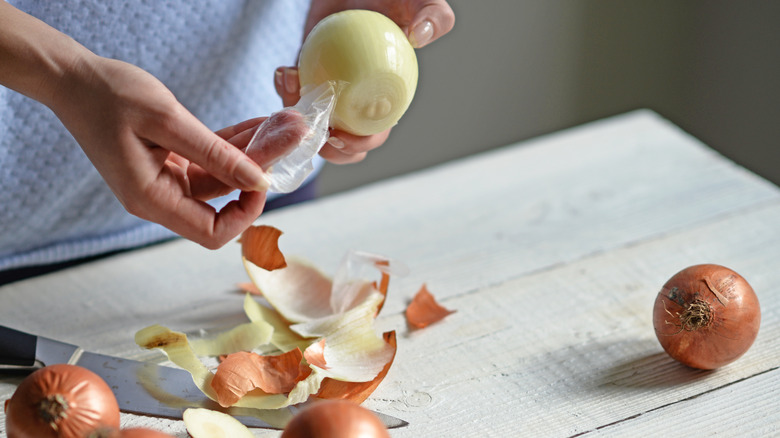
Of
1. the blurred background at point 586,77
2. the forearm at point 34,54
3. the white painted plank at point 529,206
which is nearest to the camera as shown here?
the forearm at point 34,54

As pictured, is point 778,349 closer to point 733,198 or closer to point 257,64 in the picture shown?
point 733,198

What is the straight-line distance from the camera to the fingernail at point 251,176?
72cm

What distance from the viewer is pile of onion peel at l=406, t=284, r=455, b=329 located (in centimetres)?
93

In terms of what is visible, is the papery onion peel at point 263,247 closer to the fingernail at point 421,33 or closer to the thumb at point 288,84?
the thumb at point 288,84

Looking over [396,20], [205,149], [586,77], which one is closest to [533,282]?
[396,20]

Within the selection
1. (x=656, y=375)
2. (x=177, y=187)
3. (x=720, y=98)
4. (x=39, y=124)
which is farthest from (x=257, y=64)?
(x=720, y=98)

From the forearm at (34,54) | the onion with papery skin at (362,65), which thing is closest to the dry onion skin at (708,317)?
the onion with papery skin at (362,65)

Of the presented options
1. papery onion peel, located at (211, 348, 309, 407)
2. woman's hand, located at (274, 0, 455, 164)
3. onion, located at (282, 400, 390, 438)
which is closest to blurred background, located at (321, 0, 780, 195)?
woman's hand, located at (274, 0, 455, 164)

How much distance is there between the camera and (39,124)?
0.99m

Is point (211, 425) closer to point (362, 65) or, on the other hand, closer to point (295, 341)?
point (295, 341)

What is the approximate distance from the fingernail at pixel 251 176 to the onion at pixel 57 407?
221mm

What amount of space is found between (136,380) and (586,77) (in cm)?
213

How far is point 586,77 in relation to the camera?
263 centimetres

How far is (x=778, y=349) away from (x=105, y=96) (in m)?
0.75
